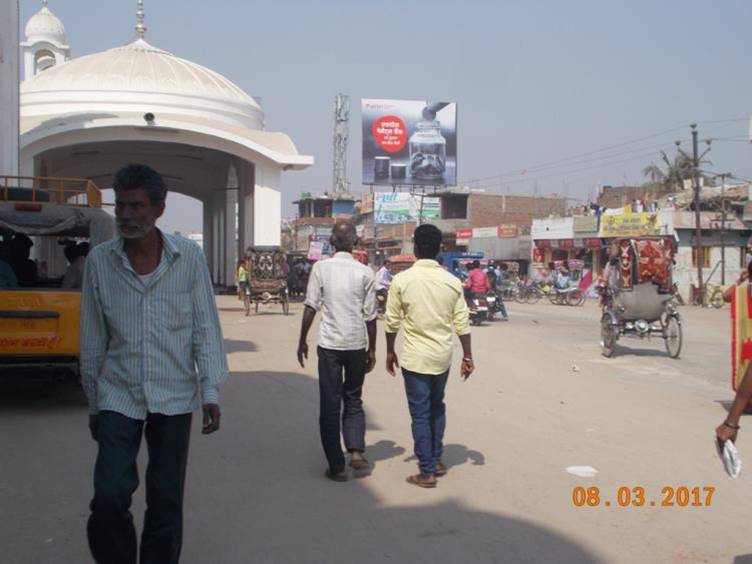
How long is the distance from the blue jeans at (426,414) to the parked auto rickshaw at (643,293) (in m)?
8.01

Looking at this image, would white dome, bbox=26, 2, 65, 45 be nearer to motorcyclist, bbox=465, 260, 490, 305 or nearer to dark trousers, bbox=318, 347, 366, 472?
motorcyclist, bbox=465, 260, 490, 305

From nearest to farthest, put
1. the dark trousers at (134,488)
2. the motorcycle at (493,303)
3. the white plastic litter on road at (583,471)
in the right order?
1. the dark trousers at (134,488)
2. the white plastic litter on road at (583,471)
3. the motorcycle at (493,303)

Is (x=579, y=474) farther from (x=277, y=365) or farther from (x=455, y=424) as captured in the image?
(x=277, y=365)

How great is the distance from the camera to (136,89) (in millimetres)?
27641

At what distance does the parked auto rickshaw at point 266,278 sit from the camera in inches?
897

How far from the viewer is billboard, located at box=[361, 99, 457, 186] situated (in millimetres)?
39844

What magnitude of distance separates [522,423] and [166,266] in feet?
16.4

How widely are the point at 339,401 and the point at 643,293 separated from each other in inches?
333

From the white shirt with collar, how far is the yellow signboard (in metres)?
29.9

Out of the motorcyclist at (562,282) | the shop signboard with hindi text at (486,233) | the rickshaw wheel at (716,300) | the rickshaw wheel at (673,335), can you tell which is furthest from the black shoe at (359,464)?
the shop signboard with hindi text at (486,233)

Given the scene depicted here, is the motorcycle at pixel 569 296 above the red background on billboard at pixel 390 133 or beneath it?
beneath

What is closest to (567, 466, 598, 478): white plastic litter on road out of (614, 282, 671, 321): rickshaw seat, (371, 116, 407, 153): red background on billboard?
(614, 282, 671, 321): rickshaw seat

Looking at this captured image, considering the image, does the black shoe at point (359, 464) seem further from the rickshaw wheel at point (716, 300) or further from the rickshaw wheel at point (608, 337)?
the rickshaw wheel at point (716, 300)

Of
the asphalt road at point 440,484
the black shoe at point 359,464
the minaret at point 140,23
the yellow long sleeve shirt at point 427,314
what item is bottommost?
the asphalt road at point 440,484
